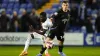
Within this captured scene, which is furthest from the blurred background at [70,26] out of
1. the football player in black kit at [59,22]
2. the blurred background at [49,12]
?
the football player in black kit at [59,22]

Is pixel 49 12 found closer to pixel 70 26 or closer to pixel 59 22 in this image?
pixel 70 26

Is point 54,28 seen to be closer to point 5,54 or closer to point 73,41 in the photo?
point 5,54

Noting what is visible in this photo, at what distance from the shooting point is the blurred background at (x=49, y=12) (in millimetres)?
27375

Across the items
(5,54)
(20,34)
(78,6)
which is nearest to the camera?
(5,54)

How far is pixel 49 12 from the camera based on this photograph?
98.6ft

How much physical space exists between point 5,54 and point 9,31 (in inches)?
263

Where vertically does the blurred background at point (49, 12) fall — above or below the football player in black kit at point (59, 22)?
below

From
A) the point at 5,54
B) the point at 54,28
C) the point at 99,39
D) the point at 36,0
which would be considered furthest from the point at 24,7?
the point at 54,28

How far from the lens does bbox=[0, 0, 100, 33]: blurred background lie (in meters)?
27.4

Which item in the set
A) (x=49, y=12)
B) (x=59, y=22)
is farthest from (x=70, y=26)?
(x=59, y=22)

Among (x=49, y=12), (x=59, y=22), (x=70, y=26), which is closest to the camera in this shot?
(x=59, y=22)

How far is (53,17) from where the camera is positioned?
17312 millimetres

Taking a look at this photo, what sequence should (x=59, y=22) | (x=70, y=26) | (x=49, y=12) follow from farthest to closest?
(x=49, y=12)
(x=70, y=26)
(x=59, y=22)

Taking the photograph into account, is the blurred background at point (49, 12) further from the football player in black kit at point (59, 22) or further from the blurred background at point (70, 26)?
the football player in black kit at point (59, 22)
